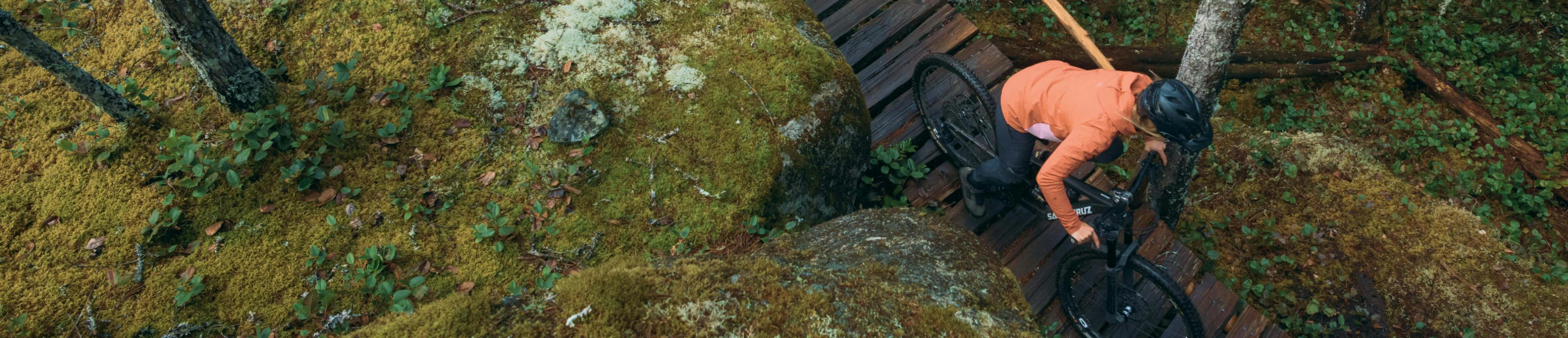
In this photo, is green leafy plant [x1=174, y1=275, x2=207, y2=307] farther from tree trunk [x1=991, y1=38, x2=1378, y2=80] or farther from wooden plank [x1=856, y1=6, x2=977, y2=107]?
tree trunk [x1=991, y1=38, x2=1378, y2=80]

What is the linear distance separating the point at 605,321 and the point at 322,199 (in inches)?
104

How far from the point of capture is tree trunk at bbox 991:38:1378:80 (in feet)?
22.9

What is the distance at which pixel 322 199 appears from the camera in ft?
12.8

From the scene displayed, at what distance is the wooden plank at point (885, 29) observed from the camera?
20.0 ft

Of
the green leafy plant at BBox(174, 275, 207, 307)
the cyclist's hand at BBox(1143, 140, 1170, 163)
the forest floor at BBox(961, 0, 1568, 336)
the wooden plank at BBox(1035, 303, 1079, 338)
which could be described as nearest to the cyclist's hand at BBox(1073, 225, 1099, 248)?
the cyclist's hand at BBox(1143, 140, 1170, 163)

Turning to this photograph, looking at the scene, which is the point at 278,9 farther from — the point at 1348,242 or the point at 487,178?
the point at 1348,242

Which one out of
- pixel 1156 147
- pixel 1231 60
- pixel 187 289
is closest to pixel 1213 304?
pixel 1156 147

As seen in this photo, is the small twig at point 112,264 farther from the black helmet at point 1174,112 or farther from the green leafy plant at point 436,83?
the black helmet at point 1174,112

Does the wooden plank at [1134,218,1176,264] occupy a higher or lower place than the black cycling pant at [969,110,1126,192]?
lower

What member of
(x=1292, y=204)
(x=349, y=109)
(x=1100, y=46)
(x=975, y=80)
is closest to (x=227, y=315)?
(x=349, y=109)

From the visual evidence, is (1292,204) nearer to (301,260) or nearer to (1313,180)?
(1313,180)

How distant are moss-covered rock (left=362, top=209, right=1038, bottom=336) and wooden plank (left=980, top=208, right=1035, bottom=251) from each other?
1.86 metres

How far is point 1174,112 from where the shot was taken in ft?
10.5

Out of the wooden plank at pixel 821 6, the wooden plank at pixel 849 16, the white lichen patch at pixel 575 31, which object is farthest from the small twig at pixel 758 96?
the wooden plank at pixel 821 6
